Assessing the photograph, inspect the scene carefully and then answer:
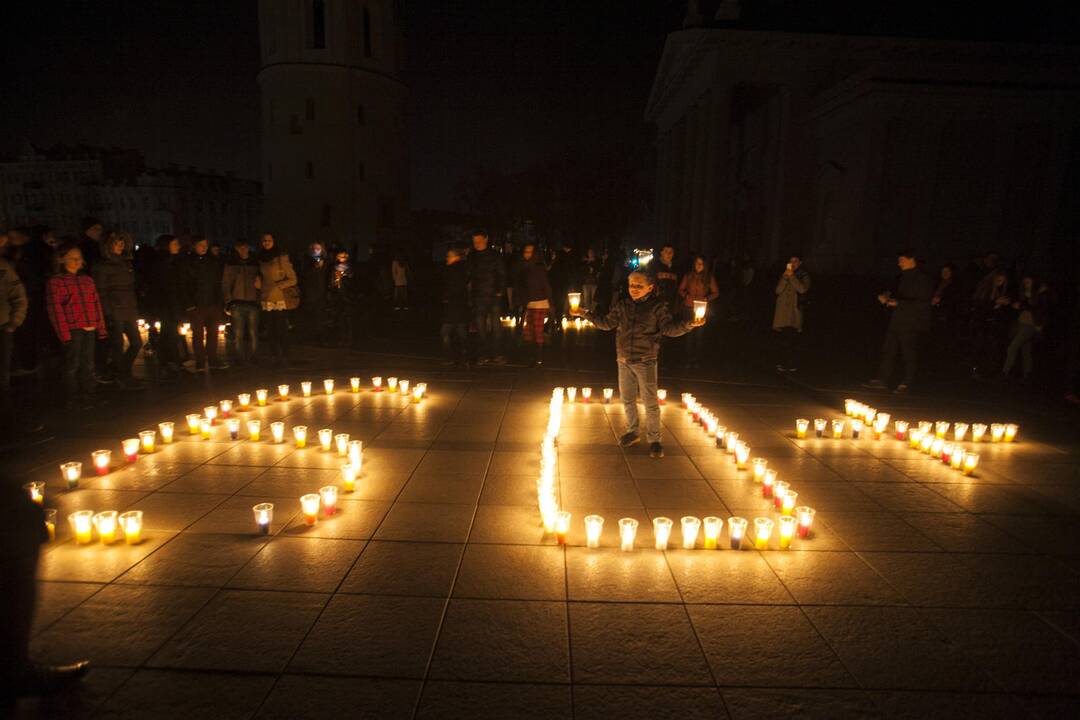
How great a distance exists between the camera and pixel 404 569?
4449 mm

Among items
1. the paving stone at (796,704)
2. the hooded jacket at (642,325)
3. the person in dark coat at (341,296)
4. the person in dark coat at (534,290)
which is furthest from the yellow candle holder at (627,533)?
the person in dark coat at (341,296)

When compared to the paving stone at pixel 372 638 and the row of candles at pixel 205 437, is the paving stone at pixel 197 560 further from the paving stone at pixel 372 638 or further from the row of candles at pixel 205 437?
the paving stone at pixel 372 638

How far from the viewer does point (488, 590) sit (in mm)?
4195

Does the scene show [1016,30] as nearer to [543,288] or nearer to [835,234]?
[835,234]

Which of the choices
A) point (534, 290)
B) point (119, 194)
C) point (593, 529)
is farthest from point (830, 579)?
point (119, 194)

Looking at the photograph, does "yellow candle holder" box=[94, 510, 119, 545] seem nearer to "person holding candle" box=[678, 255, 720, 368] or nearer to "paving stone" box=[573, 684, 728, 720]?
"paving stone" box=[573, 684, 728, 720]

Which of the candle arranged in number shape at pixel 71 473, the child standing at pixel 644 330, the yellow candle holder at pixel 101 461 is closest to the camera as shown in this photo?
the candle arranged in number shape at pixel 71 473

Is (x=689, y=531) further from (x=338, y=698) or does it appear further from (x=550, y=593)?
(x=338, y=698)

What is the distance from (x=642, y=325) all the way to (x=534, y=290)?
519 centimetres

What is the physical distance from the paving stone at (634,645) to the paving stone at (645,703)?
61mm

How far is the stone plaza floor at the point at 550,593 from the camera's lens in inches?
128

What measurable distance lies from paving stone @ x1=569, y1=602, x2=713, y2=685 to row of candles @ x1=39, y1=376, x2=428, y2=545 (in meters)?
2.38

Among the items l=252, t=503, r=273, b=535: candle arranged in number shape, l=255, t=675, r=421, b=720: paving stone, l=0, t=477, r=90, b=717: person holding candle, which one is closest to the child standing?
l=252, t=503, r=273, b=535: candle arranged in number shape

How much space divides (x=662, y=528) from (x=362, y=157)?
42.8 m
